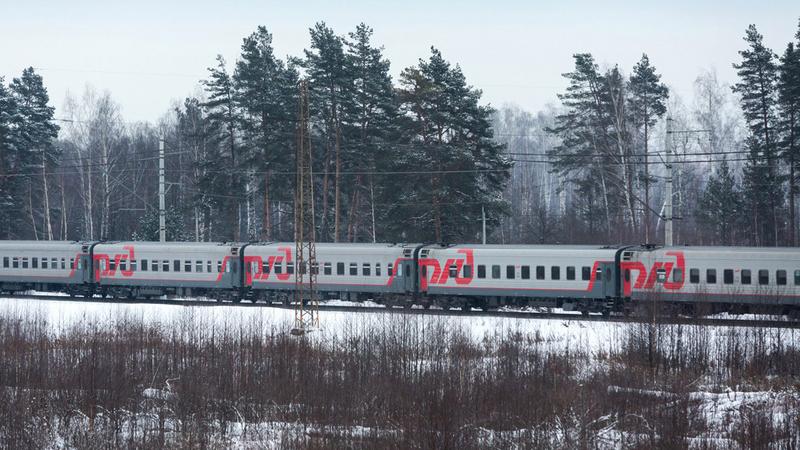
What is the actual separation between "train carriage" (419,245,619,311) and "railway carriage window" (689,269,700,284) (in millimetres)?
2956

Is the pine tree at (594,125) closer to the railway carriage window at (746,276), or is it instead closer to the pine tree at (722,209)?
the pine tree at (722,209)

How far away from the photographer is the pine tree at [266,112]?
57.8 m

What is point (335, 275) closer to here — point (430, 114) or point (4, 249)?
point (430, 114)

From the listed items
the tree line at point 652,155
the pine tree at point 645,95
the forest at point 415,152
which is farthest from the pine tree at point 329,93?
the pine tree at point 645,95

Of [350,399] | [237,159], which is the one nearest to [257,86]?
Result: [237,159]

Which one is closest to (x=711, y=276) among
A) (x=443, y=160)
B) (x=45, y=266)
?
(x=443, y=160)

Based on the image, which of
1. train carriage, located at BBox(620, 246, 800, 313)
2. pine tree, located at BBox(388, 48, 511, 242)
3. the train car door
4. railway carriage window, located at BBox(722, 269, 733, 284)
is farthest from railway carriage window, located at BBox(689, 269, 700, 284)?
pine tree, located at BBox(388, 48, 511, 242)

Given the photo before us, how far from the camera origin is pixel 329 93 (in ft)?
191

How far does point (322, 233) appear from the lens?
5678 centimetres

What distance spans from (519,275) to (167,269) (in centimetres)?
1844

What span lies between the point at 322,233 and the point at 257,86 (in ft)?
36.0

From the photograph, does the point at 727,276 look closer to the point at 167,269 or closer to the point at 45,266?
the point at 167,269

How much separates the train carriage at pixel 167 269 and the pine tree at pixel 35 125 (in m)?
21.9

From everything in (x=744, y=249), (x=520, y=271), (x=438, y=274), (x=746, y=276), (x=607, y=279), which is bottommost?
(x=607, y=279)
